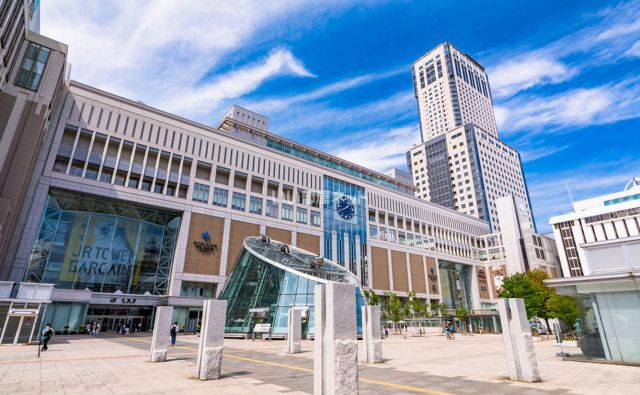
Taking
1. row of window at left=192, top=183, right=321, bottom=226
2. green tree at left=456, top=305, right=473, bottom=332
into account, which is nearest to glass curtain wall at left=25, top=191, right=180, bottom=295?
row of window at left=192, top=183, right=321, bottom=226

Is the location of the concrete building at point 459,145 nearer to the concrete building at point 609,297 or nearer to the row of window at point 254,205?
the row of window at point 254,205

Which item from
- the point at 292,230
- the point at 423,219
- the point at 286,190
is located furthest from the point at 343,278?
the point at 423,219

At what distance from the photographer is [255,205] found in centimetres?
5775

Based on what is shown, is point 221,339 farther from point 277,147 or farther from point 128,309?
point 277,147

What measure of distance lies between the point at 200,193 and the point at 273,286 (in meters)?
24.0

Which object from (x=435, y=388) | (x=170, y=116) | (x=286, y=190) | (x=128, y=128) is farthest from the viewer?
(x=286, y=190)

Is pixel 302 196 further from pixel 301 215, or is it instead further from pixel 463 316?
pixel 463 316

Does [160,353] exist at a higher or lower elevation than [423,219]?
lower

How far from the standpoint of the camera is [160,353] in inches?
632

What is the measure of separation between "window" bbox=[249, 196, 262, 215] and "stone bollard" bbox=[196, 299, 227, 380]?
146 ft

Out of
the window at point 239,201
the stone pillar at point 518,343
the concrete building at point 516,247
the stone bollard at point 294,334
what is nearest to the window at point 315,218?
the window at point 239,201

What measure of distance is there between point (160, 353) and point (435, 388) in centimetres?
1305

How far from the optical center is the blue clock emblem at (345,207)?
68562mm

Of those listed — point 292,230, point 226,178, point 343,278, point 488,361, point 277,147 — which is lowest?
point 488,361
